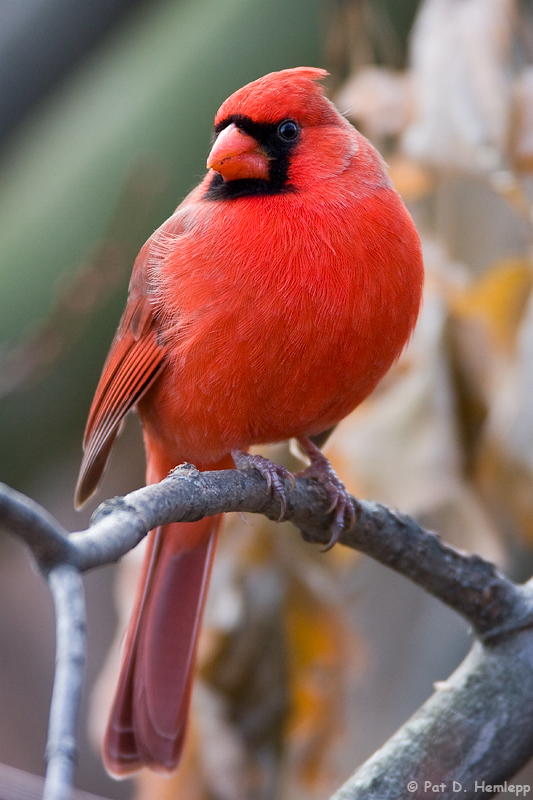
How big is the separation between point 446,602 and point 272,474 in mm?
421

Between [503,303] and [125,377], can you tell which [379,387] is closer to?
[503,303]

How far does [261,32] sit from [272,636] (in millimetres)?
1945

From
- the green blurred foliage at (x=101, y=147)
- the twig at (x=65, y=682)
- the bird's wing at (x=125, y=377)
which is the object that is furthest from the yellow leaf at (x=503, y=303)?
the twig at (x=65, y=682)

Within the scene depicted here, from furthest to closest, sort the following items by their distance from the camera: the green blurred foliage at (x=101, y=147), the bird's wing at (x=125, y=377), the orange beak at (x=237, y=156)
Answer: the green blurred foliage at (x=101, y=147) < the bird's wing at (x=125, y=377) < the orange beak at (x=237, y=156)

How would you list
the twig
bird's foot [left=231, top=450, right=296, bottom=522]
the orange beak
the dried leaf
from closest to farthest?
the twig
bird's foot [left=231, top=450, right=296, bottom=522]
the orange beak
the dried leaf

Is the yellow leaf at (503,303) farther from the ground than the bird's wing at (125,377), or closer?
farther from the ground

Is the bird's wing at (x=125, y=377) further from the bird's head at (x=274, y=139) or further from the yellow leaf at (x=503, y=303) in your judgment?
the yellow leaf at (x=503, y=303)

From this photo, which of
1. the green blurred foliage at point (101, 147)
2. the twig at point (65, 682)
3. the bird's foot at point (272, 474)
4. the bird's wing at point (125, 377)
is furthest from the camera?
the green blurred foliage at point (101, 147)

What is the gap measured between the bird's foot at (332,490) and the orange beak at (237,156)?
63cm

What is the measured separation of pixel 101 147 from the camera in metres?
3.03

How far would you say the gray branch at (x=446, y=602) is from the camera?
3.72 feet

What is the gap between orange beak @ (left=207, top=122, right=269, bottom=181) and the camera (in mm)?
1691

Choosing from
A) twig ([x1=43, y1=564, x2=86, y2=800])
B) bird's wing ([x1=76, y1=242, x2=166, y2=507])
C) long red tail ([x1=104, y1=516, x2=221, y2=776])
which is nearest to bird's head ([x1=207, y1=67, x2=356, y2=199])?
bird's wing ([x1=76, y1=242, x2=166, y2=507])

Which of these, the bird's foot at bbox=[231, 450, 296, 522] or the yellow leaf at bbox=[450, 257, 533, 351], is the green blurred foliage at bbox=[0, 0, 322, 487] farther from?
the bird's foot at bbox=[231, 450, 296, 522]
